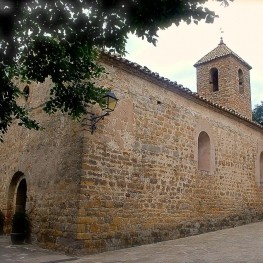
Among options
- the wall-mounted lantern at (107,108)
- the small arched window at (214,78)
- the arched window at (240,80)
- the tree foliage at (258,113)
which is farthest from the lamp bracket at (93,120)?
the tree foliage at (258,113)

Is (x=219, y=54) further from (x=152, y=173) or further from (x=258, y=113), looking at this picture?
(x=152, y=173)

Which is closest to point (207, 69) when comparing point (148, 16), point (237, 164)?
point (237, 164)

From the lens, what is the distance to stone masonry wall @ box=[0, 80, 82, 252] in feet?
26.5

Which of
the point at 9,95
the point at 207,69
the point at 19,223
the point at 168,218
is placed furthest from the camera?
the point at 207,69

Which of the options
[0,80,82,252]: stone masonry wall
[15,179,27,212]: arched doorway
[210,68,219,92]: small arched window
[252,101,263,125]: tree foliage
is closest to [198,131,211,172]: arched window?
[0,80,82,252]: stone masonry wall

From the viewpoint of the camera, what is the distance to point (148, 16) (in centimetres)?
444

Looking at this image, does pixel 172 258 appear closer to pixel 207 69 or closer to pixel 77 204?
pixel 77 204

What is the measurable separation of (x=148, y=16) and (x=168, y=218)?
7059mm

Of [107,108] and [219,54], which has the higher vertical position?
[219,54]

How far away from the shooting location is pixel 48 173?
898 cm

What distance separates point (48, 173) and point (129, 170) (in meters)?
2.18

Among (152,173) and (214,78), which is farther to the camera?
(214,78)

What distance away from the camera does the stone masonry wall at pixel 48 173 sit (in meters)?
8.08

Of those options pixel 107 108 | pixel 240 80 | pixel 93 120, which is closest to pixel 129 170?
pixel 93 120
